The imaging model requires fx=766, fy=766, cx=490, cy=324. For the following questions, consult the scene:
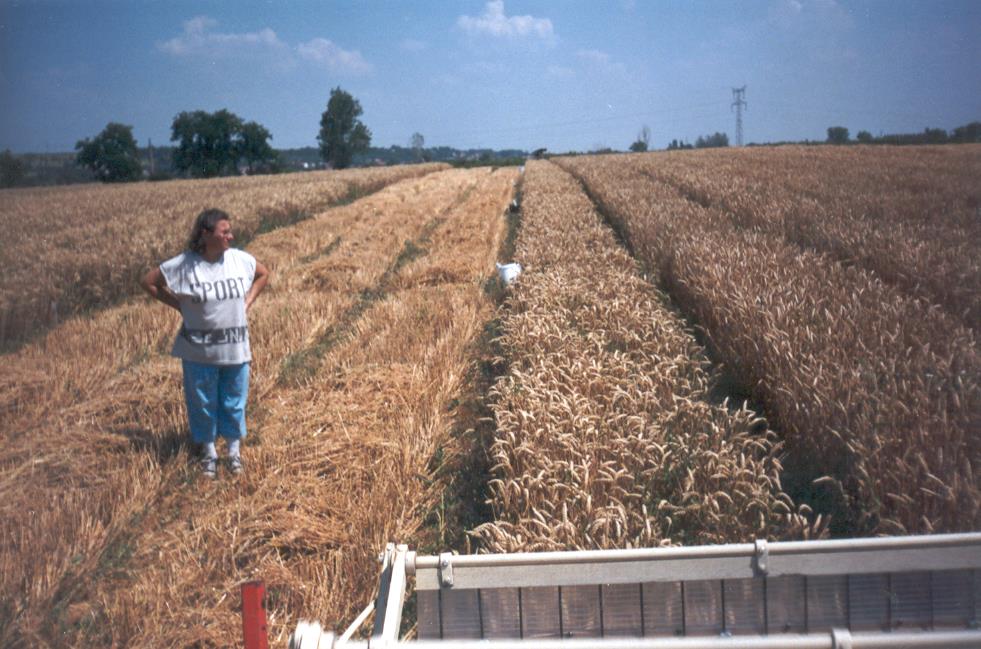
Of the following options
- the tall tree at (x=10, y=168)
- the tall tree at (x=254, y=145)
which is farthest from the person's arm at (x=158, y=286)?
the tall tree at (x=254, y=145)

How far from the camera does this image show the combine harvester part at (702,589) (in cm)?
235

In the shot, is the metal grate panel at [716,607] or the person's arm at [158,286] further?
the person's arm at [158,286]

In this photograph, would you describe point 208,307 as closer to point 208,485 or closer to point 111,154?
point 208,485

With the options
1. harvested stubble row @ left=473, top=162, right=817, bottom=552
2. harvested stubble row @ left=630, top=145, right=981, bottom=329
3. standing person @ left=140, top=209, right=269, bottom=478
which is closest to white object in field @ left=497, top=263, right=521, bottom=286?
A: harvested stubble row @ left=473, top=162, right=817, bottom=552

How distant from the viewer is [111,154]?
31.0 meters

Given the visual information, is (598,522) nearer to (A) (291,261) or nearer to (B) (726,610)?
(B) (726,610)

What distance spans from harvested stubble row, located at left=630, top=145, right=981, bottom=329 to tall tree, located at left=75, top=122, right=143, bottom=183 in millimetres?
22747

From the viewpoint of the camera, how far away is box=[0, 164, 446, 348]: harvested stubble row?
416 inches

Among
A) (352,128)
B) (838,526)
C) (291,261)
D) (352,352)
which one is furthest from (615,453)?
(352,128)

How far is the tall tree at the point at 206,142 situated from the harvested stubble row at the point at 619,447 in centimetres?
3437

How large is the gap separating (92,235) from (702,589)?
50.2 ft

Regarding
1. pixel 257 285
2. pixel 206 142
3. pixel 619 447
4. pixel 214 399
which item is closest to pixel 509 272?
pixel 257 285

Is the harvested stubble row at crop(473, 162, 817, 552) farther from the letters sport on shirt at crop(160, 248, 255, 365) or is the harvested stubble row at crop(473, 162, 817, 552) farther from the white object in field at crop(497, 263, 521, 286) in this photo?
the white object in field at crop(497, 263, 521, 286)

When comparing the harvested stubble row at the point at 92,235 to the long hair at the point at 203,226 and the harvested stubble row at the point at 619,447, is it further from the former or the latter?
the harvested stubble row at the point at 619,447
